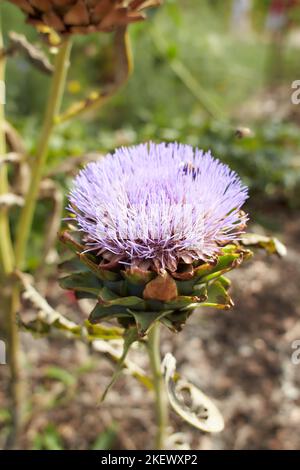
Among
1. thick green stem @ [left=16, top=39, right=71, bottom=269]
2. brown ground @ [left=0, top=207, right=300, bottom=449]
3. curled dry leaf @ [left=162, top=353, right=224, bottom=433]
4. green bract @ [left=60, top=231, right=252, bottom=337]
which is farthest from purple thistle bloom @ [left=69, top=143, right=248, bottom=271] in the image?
brown ground @ [left=0, top=207, right=300, bottom=449]

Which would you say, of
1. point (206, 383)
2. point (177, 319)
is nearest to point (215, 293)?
point (177, 319)

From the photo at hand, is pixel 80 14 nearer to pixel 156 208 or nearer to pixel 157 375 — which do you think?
pixel 156 208

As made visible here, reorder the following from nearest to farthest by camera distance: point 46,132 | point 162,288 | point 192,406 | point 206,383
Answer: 1. point 162,288
2. point 192,406
3. point 46,132
4. point 206,383

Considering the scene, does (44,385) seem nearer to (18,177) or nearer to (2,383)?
(2,383)

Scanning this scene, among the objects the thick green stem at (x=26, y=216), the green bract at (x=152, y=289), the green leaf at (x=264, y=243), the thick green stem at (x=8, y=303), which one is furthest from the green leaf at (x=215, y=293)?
the thick green stem at (x=8, y=303)

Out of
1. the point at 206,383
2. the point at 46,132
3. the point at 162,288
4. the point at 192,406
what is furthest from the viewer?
the point at 206,383

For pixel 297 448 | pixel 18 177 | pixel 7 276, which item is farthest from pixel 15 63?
pixel 297 448
